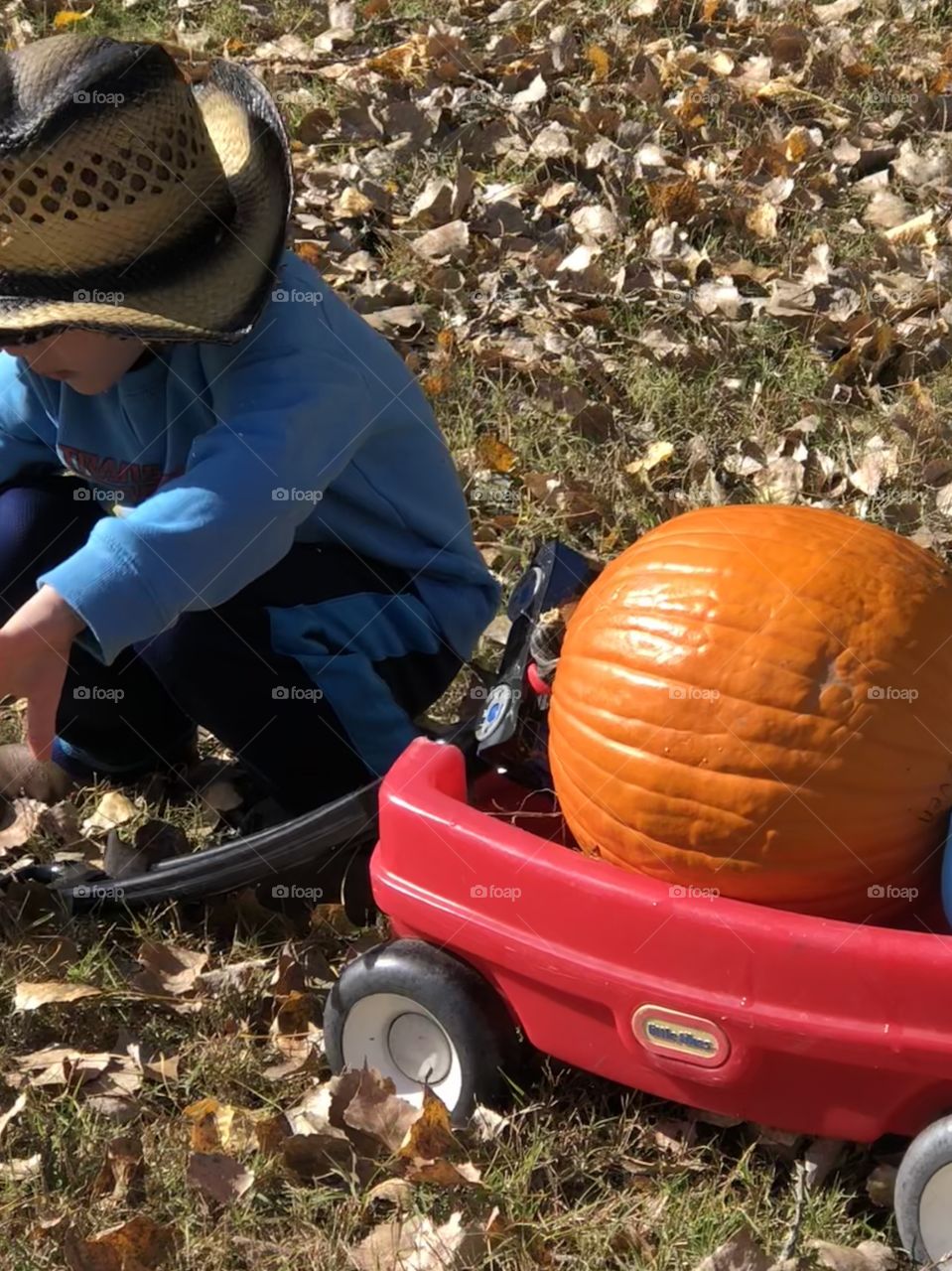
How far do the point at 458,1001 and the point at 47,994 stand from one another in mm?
744

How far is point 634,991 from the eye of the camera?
6.03 feet

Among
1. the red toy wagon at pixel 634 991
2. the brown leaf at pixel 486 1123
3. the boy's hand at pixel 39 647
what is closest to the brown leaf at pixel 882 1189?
the red toy wagon at pixel 634 991

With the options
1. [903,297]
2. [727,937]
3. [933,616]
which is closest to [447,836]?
[727,937]

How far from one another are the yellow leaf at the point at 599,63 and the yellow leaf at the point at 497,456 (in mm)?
1836

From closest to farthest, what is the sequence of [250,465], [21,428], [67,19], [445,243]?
[250,465] < [21,428] < [445,243] < [67,19]

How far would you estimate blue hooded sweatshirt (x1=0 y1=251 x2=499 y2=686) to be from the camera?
2.03 metres

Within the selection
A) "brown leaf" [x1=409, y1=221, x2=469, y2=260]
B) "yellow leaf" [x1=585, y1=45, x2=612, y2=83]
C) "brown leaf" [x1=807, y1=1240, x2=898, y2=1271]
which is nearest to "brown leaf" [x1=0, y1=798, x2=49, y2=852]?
"brown leaf" [x1=807, y1=1240, x2=898, y2=1271]

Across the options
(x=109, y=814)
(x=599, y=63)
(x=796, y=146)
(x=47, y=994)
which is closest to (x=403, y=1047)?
(x=47, y=994)

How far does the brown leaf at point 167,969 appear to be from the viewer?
7.88ft

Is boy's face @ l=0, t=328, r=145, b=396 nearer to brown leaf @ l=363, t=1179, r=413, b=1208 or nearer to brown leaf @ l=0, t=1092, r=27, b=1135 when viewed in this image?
brown leaf @ l=0, t=1092, r=27, b=1135

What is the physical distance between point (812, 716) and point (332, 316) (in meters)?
1.05

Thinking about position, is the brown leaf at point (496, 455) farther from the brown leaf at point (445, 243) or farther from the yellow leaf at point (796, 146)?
the yellow leaf at point (796, 146)

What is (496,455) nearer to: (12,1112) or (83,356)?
(83,356)

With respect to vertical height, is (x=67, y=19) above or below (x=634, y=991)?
above
